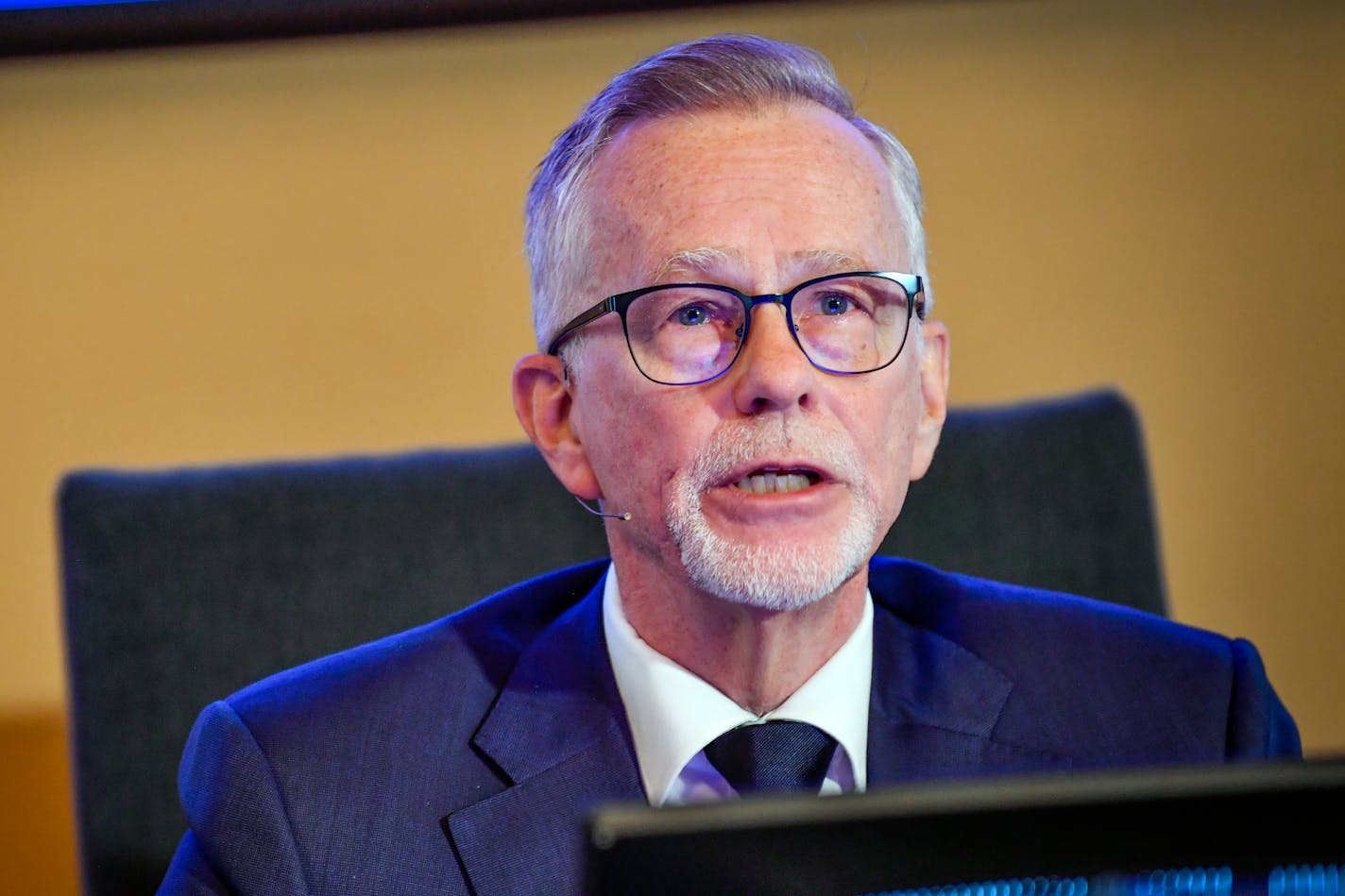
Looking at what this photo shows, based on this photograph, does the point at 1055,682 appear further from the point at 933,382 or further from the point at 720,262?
the point at 720,262

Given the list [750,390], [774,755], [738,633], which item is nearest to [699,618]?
[738,633]

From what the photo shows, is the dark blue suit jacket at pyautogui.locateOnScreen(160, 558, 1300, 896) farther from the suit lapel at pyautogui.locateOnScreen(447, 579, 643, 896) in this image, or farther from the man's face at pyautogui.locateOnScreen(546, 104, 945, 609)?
the man's face at pyautogui.locateOnScreen(546, 104, 945, 609)

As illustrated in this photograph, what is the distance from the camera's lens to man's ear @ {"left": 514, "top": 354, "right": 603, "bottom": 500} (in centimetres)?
133

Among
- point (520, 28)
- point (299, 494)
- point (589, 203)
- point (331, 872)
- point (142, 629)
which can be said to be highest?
point (520, 28)

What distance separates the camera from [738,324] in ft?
3.93

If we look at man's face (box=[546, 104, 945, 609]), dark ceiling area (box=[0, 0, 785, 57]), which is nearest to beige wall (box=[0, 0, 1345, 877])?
dark ceiling area (box=[0, 0, 785, 57])

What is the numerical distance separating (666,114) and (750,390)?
0.31 m

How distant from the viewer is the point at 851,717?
1.30 m

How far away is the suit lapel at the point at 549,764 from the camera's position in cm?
119

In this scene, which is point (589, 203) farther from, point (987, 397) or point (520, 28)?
point (987, 397)

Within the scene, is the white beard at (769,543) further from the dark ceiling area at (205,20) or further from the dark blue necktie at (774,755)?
the dark ceiling area at (205,20)

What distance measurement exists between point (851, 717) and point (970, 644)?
0.20m

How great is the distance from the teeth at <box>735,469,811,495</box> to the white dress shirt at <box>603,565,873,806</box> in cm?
22

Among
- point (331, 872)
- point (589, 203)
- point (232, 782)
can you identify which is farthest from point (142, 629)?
point (589, 203)
